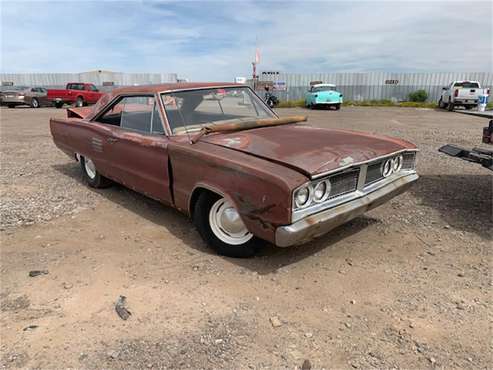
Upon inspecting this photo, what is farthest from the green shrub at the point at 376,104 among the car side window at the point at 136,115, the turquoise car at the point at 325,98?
the car side window at the point at 136,115

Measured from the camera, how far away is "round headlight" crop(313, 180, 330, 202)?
2879 mm

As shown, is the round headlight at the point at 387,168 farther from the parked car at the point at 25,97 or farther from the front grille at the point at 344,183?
the parked car at the point at 25,97

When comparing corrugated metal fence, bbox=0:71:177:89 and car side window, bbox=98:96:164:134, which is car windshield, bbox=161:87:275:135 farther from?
corrugated metal fence, bbox=0:71:177:89

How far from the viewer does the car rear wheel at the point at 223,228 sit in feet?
10.7

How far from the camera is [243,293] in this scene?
9.37 ft

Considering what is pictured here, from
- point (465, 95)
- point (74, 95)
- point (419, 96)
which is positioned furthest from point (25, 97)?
point (419, 96)

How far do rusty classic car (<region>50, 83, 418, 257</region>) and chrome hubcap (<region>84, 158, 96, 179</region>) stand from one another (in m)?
0.47

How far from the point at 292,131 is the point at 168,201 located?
1.42 metres

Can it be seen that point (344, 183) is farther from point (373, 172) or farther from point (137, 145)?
point (137, 145)

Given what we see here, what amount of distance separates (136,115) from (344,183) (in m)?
2.53

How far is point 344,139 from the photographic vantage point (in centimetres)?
352

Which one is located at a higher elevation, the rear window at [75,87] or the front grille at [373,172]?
the rear window at [75,87]

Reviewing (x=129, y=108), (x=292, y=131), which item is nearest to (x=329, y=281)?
(x=292, y=131)

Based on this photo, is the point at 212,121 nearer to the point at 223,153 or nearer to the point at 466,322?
the point at 223,153
